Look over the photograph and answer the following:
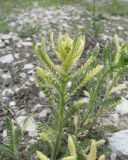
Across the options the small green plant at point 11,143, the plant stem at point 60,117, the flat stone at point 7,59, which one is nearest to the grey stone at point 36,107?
the small green plant at point 11,143

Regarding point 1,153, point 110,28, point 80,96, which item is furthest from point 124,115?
point 110,28

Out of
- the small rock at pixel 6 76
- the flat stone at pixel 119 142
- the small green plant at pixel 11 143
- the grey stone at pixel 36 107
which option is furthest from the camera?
the small rock at pixel 6 76

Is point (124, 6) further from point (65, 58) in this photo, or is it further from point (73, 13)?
point (65, 58)

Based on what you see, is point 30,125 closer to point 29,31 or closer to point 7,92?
point 7,92

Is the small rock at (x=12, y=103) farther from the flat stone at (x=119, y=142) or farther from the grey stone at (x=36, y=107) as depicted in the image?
the flat stone at (x=119, y=142)

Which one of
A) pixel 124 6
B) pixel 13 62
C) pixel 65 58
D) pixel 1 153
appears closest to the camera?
pixel 65 58
